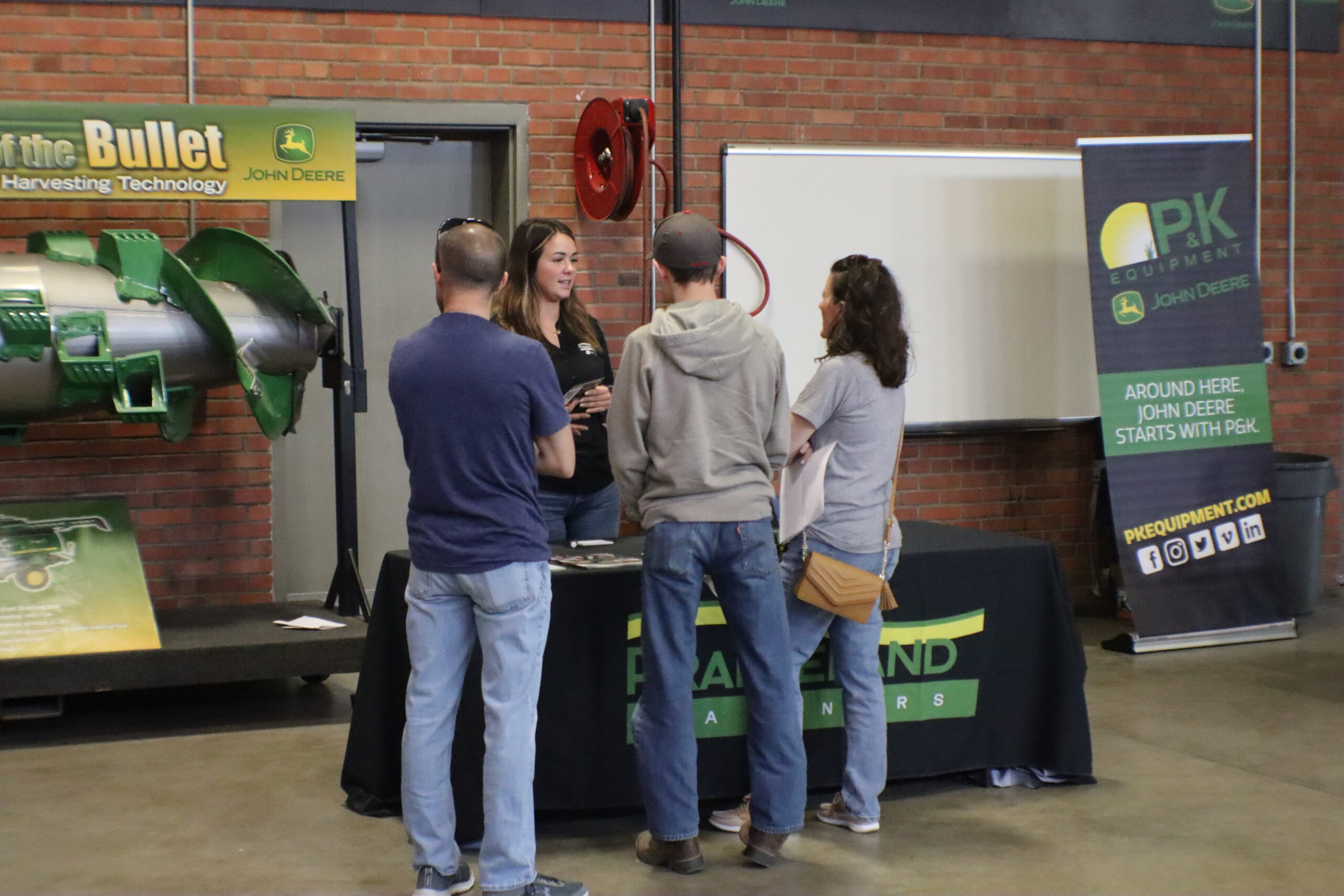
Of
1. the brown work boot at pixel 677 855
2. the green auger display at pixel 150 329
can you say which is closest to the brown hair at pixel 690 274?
the brown work boot at pixel 677 855

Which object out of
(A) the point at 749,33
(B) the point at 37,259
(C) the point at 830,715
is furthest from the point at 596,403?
(A) the point at 749,33

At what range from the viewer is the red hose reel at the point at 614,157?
5613 millimetres

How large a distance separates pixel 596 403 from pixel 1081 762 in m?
1.73

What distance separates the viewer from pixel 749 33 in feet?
20.6

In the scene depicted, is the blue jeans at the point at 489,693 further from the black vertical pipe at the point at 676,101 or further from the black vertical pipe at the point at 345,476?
the black vertical pipe at the point at 676,101

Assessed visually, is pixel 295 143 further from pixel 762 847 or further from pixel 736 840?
pixel 762 847

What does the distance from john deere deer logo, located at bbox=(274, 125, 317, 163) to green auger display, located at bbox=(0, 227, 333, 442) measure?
34 cm

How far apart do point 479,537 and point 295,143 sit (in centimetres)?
268

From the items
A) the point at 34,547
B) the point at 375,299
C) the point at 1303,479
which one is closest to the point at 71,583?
the point at 34,547

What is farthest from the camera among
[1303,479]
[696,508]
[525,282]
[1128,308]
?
[1303,479]

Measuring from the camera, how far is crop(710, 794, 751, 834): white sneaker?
3.72m

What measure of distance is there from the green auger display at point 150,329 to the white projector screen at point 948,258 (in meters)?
2.07

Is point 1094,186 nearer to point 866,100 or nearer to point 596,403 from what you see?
point 866,100

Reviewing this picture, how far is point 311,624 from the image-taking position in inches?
202
